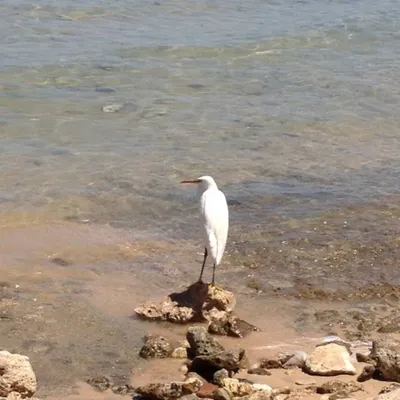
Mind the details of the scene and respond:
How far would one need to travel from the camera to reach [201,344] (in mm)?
6102

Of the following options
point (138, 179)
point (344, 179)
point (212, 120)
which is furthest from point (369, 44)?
point (138, 179)

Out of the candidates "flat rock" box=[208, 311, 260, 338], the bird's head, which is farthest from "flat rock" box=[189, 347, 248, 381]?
the bird's head

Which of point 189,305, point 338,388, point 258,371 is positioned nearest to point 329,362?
point 338,388

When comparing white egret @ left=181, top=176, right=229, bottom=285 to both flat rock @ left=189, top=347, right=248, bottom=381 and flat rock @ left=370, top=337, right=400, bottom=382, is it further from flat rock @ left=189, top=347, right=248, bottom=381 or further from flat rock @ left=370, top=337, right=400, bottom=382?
flat rock @ left=370, top=337, right=400, bottom=382

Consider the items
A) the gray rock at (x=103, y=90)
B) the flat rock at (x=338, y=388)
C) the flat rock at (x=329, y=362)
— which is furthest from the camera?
the gray rock at (x=103, y=90)

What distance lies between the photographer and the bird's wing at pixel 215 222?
7496 millimetres

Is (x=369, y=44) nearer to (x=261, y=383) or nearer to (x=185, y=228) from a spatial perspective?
(x=185, y=228)

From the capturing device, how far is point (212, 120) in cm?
1283

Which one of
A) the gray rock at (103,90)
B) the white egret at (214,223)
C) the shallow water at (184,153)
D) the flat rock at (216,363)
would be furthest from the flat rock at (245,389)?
the gray rock at (103,90)

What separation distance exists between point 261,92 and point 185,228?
5.53 m

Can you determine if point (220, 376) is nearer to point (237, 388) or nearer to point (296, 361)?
point (237, 388)

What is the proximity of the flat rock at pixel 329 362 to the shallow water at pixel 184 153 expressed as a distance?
870 millimetres

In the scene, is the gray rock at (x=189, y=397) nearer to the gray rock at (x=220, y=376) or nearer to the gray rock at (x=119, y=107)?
the gray rock at (x=220, y=376)

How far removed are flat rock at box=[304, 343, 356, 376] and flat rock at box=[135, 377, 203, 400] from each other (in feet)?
2.92
